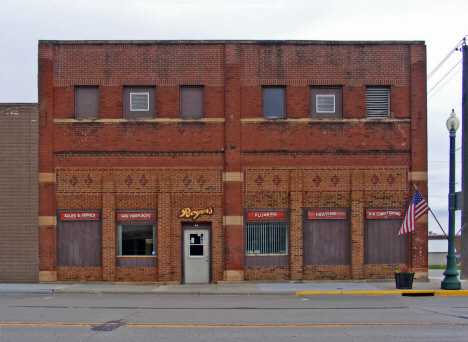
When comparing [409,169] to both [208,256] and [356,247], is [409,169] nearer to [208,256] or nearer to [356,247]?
[356,247]

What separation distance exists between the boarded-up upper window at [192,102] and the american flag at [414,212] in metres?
8.48

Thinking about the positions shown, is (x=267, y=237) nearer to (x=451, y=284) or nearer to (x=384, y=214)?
(x=384, y=214)

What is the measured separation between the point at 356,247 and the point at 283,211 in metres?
3.08

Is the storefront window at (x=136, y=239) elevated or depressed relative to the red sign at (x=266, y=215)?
depressed

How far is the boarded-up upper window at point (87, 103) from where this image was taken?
19.4 m

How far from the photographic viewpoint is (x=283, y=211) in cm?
1911

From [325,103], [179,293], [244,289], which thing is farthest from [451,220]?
[179,293]

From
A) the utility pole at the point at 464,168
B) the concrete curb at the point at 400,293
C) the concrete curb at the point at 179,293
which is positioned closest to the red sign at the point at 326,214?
the concrete curb at the point at 400,293

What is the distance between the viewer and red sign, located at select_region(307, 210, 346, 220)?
62.8 feet

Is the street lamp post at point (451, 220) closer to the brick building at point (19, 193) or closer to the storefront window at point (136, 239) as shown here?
the storefront window at point (136, 239)

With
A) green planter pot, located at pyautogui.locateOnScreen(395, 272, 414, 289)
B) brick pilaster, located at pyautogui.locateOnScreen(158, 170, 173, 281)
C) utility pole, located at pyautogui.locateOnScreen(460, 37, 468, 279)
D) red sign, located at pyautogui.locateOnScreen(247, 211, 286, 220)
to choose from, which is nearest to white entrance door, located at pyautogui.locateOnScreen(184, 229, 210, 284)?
brick pilaster, located at pyautogui.locateOnScreen(158, 170, 173, 281)

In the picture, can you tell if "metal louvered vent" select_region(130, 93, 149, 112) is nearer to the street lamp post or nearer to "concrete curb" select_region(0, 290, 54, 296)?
"concrete curb" select_region(0, 290, 54, 296)

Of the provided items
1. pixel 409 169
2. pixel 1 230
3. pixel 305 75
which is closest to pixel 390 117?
pixel 409 169

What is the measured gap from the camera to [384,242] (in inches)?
759
